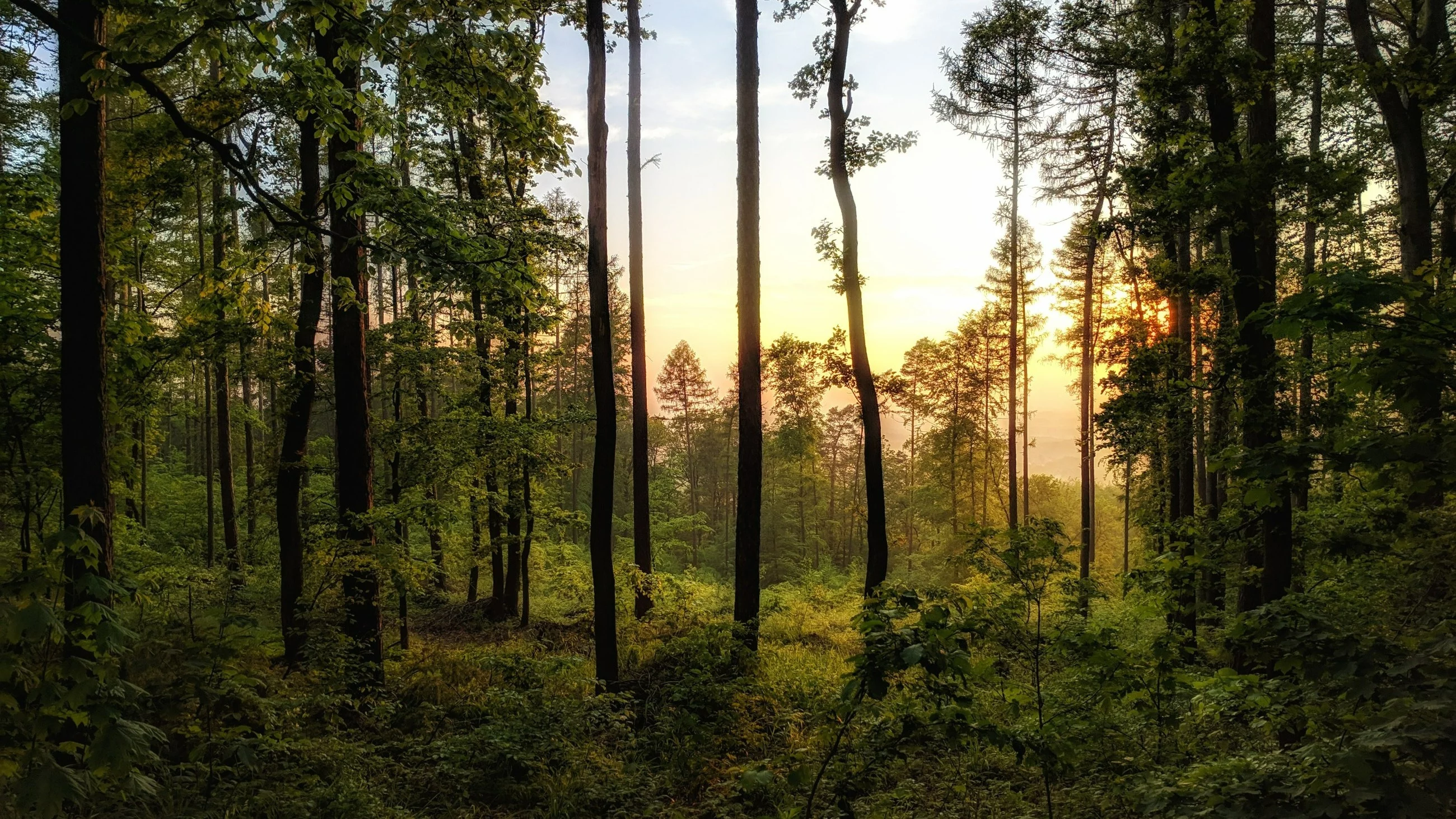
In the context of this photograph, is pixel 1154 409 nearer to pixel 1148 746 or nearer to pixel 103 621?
pixel 1148 746

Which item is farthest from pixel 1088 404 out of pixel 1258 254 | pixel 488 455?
pixel 488 455

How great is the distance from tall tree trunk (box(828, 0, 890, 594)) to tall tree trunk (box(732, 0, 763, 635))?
2.61m

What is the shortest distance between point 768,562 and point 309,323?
3145 centimetres

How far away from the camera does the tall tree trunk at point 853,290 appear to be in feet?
35.9

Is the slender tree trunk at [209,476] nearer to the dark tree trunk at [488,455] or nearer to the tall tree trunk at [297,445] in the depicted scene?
the dark tree trunk at [488,455]

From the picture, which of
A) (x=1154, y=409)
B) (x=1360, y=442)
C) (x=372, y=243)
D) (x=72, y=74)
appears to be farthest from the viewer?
(x=1154, y=409)

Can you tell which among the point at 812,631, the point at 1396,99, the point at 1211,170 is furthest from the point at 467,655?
the point at 1396,99

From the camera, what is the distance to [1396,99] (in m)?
7.03

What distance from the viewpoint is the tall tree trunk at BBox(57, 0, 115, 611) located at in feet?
13.7

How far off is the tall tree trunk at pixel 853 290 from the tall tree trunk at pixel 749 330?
8.57 feet

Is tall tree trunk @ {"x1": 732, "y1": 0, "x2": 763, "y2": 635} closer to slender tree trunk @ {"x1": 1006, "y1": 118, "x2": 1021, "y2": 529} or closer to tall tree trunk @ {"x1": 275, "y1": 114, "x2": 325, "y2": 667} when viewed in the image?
tall tree trunk @ {"x1": 275, "y1": 114, "x2": 325, "y2": 667}

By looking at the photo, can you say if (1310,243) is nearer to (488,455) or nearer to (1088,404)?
(1088,404)

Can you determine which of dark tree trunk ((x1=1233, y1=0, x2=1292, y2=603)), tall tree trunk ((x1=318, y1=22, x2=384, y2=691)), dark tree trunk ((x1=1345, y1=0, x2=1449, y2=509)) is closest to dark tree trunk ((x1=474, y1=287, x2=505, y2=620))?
tall tree trunk ((x1=318, y1=22, x2=384, y2=691))

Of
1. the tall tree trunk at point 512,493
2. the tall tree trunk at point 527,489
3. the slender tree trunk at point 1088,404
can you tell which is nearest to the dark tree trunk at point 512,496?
the tall tree trunk at point 512,493
